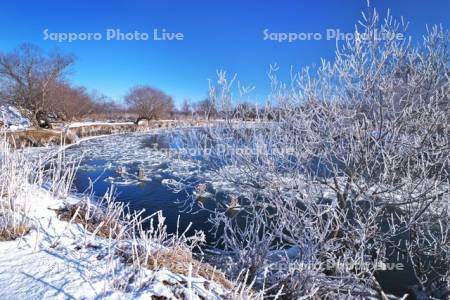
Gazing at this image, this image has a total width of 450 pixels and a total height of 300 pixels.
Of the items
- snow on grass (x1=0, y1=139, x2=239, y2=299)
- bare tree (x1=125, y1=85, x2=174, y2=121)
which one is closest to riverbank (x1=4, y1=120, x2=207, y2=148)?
→ snow on grass (x1=0, y1=139, x2=239, y2=299)

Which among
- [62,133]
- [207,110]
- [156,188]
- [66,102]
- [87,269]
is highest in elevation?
[66,102]

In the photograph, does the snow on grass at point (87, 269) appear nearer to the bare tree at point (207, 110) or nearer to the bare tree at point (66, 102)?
the bare tree at point (207, 110)

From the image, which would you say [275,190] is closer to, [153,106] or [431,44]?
[431,44]

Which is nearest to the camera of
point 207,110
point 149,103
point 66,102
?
point 207,110

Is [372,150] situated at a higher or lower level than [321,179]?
higher

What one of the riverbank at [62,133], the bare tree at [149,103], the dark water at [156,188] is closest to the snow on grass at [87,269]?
the dark water at [156,188]

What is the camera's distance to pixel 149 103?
51.1m

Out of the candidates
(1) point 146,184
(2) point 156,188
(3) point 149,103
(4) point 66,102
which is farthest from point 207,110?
(3) point 149,103

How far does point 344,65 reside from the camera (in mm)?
4840

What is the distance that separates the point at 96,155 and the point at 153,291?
1664 centimetres

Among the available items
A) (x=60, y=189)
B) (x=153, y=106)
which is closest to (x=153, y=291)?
(x=60, y=189)

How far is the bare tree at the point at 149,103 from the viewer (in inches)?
1956

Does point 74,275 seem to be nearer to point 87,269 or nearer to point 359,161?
point 87,269

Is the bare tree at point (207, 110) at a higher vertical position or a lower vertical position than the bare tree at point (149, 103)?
lower
